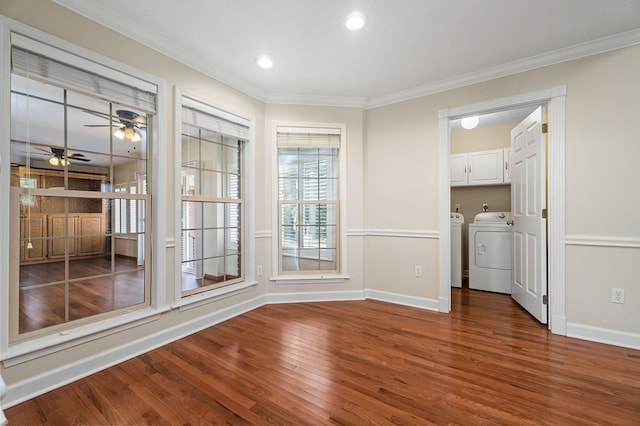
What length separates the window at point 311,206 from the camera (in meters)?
3.55

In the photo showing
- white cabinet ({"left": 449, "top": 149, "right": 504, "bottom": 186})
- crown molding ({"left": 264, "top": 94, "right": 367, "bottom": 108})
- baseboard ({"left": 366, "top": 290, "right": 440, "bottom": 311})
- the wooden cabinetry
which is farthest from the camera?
white cabinet ({"left": 449, "top": 149, "right": 504, "bottom": 186})

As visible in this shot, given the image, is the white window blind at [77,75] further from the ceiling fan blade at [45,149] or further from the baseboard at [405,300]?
the baseboard at [405,300]

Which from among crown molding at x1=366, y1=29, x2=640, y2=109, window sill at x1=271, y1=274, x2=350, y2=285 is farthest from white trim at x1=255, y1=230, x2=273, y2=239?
crown molding at x1=366, y1=29, x2=640, y2=109

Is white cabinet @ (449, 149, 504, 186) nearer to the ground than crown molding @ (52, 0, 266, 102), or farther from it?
nearer to the ground

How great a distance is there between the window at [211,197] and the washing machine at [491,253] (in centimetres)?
322

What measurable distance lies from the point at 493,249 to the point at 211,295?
3.66 m

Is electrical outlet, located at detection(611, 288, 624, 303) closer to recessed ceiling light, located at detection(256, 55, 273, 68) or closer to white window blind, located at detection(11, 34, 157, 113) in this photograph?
recessed ceiling light, located at detection(256, 55, 273, 68)

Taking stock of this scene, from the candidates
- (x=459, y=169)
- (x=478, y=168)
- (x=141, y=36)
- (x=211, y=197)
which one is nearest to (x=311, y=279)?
(x=211, y=197)

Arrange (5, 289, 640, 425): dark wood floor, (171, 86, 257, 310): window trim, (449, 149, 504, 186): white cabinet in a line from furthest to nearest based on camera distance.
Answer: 1. (449, 149, 504, 186): white cabinet
2. (171, 86, 257, 310): window trim
3. (5, 289, 640, 425): dark wood floor

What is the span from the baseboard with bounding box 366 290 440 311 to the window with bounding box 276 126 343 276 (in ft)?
1.81

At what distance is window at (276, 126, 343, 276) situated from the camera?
355 cm

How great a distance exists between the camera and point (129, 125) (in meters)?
2.31

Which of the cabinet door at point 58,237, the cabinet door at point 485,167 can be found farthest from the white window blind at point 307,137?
the cabinet door at point 485,167

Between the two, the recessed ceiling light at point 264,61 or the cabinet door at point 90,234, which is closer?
the cabinet door at point 90,234
